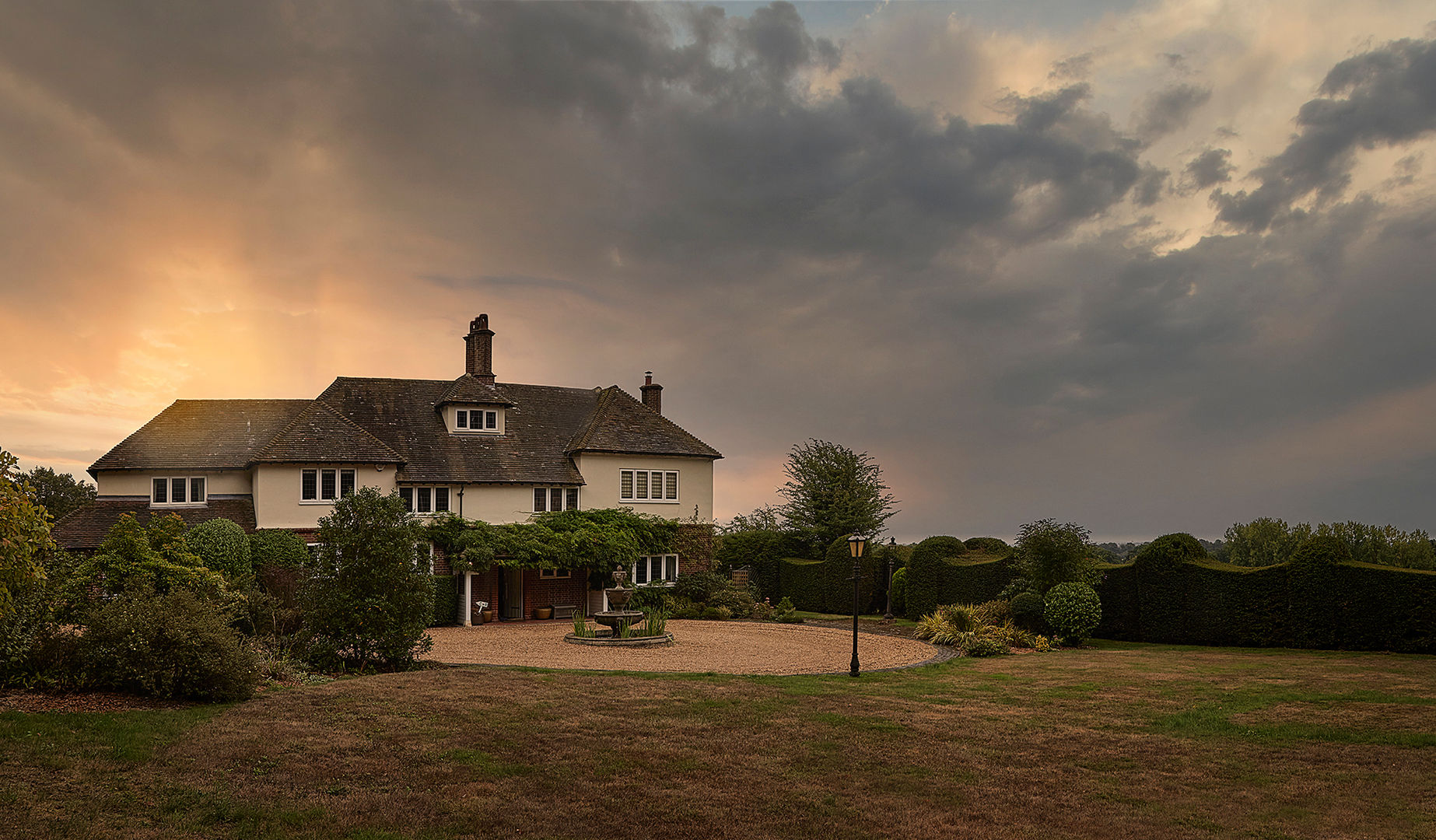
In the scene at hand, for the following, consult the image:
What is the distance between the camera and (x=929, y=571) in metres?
33.7

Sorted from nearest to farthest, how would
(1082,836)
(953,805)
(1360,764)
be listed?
1. (1082,836)
2. (953,805)
3. (1360,764)

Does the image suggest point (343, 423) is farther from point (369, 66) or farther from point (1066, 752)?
point (1066, 752)

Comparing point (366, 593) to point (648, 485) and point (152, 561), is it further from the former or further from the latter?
point (648, 485)

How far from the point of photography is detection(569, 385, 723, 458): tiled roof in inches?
1468

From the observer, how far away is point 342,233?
73.9ft

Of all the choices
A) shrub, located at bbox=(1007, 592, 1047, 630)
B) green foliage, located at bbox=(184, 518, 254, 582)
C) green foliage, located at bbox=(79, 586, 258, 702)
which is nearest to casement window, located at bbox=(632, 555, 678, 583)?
green foliage, located at bbox=(184, 518, 254, 582)

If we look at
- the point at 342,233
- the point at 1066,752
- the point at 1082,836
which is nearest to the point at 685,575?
the point at 342,233

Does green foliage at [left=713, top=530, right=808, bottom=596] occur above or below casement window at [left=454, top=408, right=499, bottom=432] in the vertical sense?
below

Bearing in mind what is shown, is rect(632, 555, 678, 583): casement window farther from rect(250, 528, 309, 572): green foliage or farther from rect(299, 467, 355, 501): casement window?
rect(250, 528, 309, 572): green foliage

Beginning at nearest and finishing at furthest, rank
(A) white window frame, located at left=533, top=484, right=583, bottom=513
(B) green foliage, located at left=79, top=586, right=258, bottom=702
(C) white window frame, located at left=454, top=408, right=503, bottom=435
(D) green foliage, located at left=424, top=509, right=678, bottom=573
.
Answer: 1. (B) green foliage, located at left=79, top=586, right=258, bottom=702
2. (D) green foliage, located at left=424, top=509, right=678, bottom=573
3. (A) white window frame, located at left=533, top=484, right=583, bottom=513
4. (C) white window frame, located at left=454, top=408, right=503, bottom=435

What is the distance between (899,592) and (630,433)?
13.5 m

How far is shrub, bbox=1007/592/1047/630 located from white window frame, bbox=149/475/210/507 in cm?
2904

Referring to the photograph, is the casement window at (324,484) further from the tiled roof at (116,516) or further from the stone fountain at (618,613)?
the stone fountain at (618,613)

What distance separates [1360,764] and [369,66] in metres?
21.8
